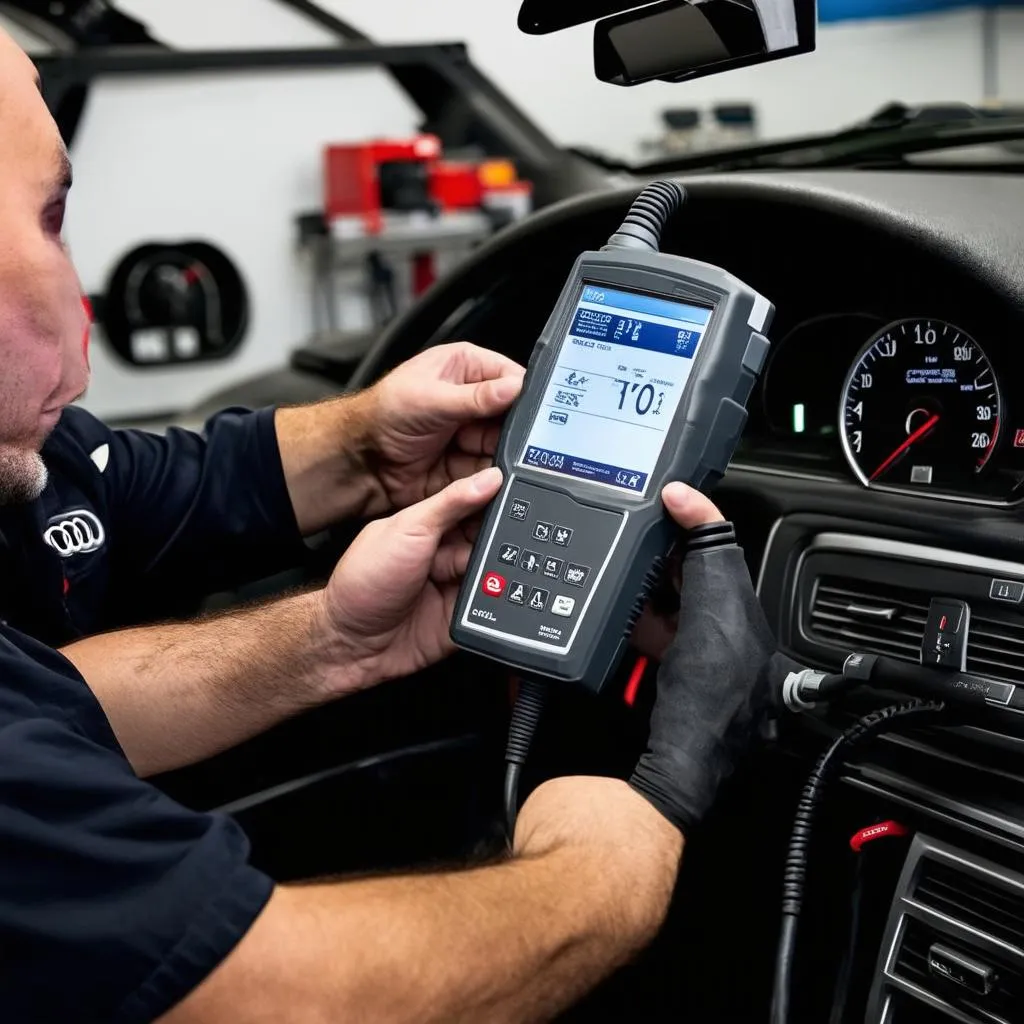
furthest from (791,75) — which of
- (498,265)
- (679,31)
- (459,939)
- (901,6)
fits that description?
(459,939)

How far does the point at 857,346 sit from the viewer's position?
112 cm

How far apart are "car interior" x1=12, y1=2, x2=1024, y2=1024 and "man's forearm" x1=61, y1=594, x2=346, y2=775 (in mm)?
152

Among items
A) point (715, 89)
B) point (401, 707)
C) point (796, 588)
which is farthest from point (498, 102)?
point (796, 588)

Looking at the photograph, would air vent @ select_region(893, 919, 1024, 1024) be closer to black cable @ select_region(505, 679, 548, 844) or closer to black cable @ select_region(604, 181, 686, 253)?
black cable @ select_region(505, 679, 548, 844)

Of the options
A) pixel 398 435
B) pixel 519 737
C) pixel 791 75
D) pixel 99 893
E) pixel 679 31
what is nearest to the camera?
pixel 99 893

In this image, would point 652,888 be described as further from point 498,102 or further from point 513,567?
point 498,102

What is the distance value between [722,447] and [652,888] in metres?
0.28

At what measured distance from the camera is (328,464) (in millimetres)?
1199

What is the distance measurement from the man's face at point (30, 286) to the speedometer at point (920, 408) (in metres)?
0.62

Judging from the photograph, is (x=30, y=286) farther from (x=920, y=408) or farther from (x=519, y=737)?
(x=920, y=408)

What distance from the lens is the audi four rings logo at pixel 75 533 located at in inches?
42.8

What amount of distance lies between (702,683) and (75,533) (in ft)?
1.92

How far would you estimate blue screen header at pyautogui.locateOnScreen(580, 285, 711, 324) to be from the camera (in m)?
0.85

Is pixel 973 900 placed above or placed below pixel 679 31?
below
